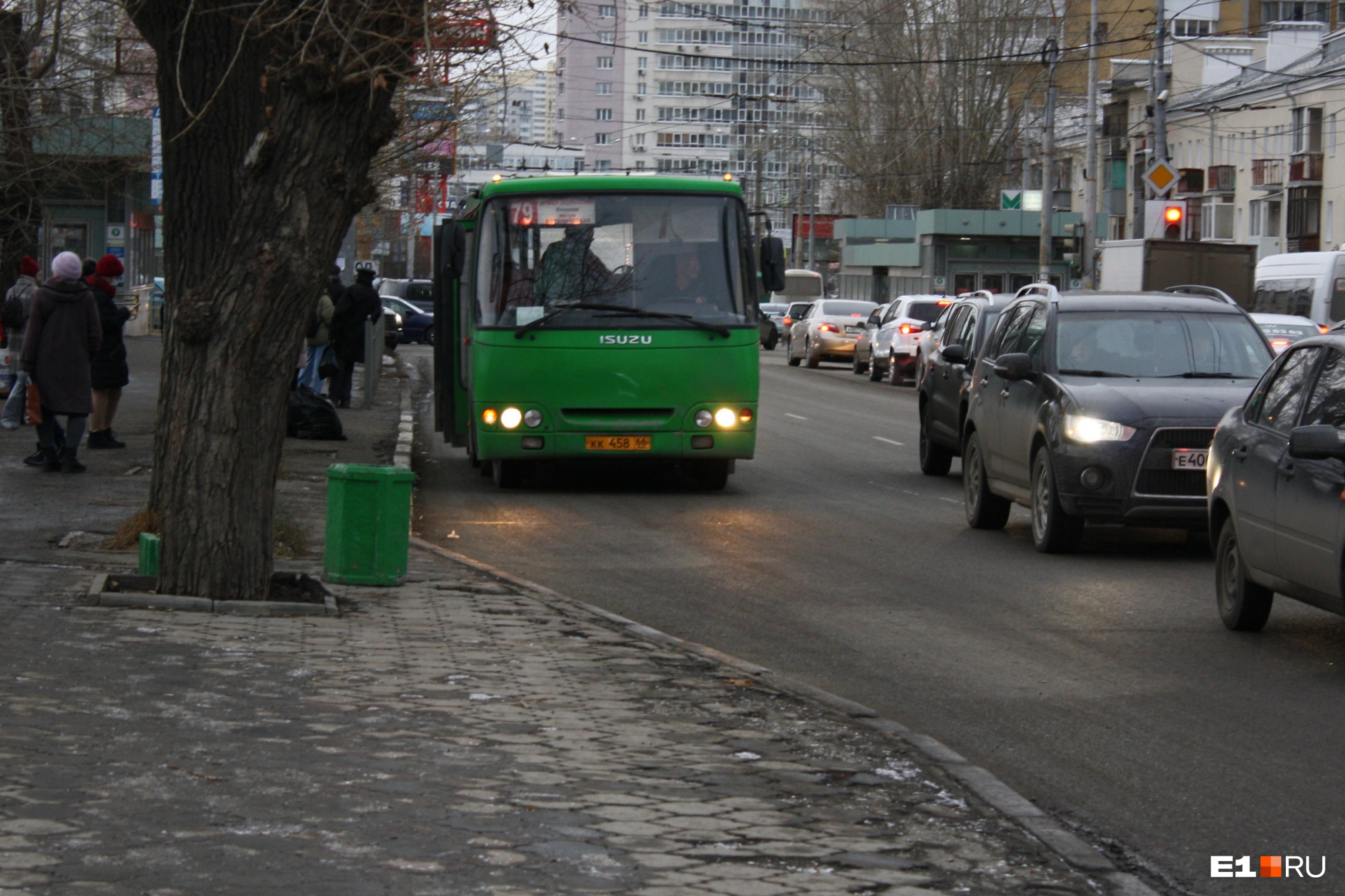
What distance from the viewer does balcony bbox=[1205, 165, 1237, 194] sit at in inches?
2682

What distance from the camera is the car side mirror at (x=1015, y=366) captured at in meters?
13.4

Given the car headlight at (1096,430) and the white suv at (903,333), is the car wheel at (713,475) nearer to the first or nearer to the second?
the car headlight at (1096,430)

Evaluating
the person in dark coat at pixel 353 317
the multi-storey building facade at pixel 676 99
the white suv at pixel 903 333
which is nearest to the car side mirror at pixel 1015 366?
the person in dark coat at pixel 353 317

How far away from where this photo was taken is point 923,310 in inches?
1596

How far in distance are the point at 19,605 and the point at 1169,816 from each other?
5486 millimetres

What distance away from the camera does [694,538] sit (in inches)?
541

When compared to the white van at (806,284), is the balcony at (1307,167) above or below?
above

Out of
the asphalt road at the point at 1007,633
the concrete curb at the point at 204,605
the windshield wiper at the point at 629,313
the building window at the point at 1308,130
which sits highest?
the building window at the point at 1308,130

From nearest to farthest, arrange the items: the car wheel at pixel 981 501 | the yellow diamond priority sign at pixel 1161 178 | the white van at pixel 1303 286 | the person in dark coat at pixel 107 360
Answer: the car wheel at pixel 981 501 < the person in dark coat at pixel 107 360 < the white van at pixel 1303 286 < the yellow diamond priority sign at pixel 1161 178

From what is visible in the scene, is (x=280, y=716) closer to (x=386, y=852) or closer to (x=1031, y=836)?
(x=386, y=852)

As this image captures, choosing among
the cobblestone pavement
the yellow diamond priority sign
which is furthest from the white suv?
the cobblestone pavement

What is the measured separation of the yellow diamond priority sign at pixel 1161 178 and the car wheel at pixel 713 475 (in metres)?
23.8

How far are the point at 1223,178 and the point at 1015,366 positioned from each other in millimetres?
58536

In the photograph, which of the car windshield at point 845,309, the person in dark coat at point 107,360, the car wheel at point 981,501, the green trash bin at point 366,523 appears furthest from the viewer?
the car windshield at point 845,309
